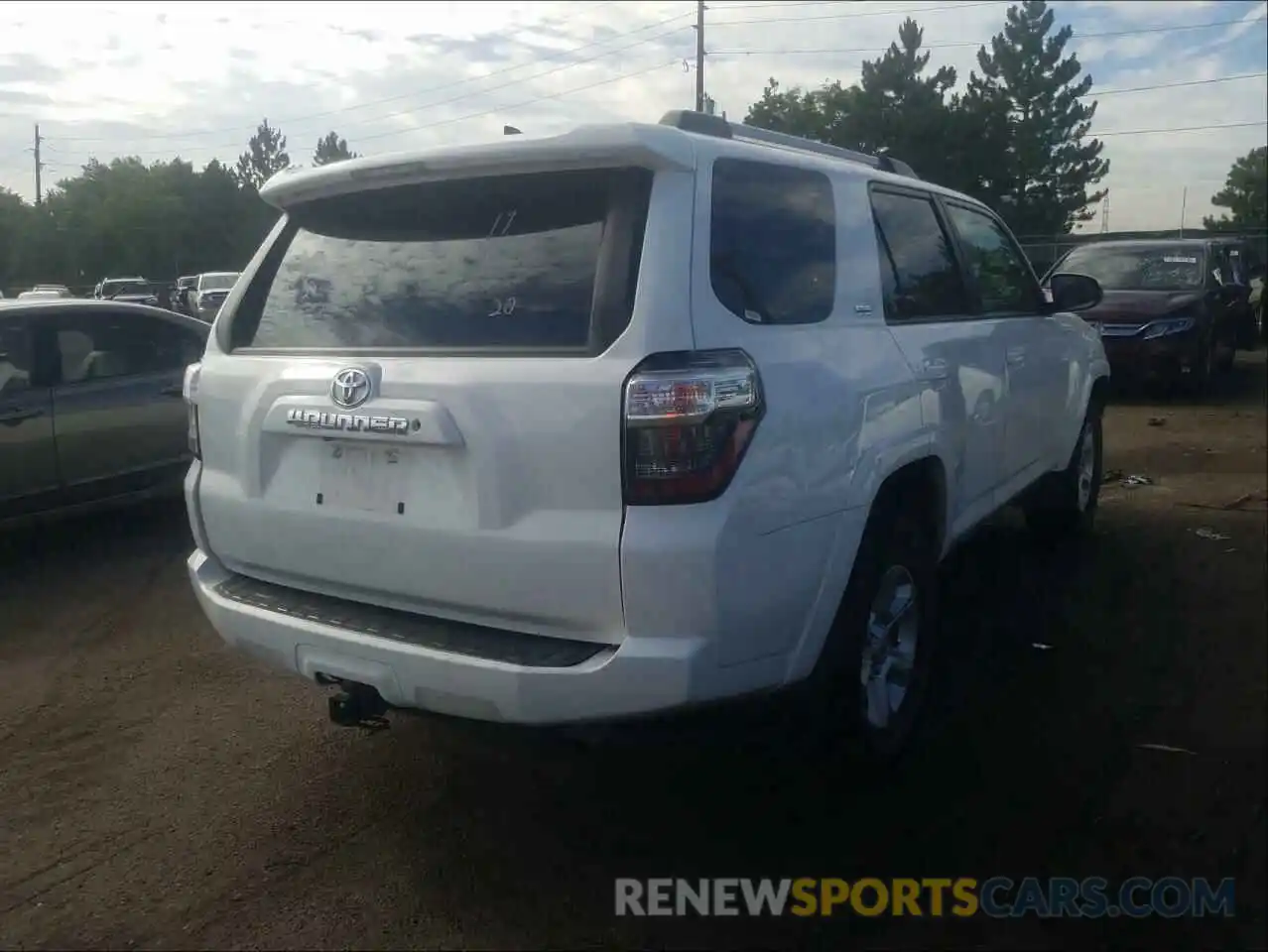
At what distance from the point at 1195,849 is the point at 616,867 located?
1.62 m

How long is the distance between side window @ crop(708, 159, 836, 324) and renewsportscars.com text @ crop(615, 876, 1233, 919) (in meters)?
1.52

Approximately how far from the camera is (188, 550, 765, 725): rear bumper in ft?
9.18

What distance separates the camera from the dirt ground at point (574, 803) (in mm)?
3043

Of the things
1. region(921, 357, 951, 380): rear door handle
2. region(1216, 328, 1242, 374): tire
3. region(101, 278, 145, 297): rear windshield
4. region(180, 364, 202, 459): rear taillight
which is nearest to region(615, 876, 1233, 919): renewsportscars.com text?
region(921, 357, 951, 380): rear door handle

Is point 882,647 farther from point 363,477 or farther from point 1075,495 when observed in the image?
point 1075,495

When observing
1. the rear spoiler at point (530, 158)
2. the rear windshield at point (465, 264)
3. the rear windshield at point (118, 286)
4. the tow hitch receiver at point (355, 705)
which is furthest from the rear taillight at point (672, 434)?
the rear windshield at point (118, 286)

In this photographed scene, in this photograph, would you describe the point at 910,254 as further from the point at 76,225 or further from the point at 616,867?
the point at 76,225

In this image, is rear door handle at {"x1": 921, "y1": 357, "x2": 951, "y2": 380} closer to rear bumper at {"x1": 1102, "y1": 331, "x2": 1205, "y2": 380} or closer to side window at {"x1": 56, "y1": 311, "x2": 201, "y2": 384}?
side window at {"x1": 56, "y1": 311, "x2": 201, "y2": 384}

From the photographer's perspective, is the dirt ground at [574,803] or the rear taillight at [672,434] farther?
the dirt ground at [574,803]

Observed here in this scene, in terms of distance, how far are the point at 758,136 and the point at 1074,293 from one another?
2.60 metres

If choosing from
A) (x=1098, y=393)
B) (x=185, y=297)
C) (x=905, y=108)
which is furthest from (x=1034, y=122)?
(x=1098, y=393)

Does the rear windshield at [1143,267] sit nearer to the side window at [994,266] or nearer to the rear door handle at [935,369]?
the side window at [994,266]

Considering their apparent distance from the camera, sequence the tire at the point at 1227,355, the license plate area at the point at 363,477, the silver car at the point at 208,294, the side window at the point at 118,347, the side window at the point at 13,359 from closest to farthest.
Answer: the license plate area at the point at 363,477, the side window at the point at 13,359, the side window at the point at 118,347, the tire at the point at 1227,355, the silver car at the point at 208,294

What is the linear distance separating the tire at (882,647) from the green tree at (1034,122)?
49372mm
